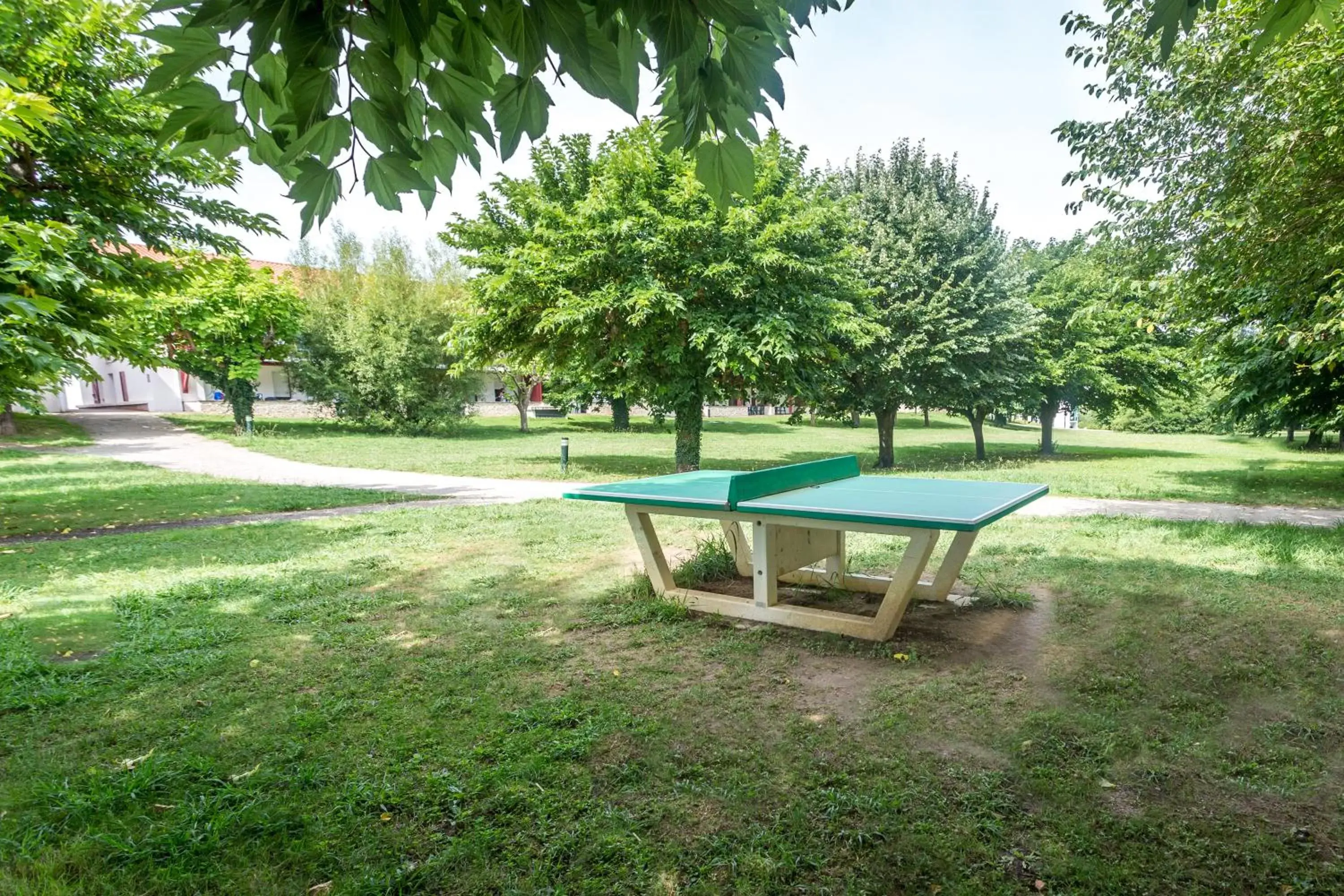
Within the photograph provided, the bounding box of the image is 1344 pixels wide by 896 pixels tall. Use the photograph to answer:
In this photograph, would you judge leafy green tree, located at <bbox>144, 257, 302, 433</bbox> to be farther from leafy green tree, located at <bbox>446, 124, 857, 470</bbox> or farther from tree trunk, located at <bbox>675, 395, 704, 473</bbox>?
tree trunk, located at <bbox>675, 395, 704, 473</bbox>

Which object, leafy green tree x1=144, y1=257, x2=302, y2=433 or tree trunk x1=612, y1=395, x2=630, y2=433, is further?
tree trunk x1=612, y1=395, x2=630, y2=433

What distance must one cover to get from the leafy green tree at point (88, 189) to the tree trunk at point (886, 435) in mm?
14043

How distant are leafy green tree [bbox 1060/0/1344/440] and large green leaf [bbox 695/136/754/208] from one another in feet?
18.3

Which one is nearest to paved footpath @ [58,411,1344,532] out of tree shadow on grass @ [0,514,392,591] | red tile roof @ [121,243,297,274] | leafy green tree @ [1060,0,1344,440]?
tree shadow on grass @ [0,514,392,591]

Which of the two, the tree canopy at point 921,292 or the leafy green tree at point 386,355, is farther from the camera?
the leafy green tree at point 386,355

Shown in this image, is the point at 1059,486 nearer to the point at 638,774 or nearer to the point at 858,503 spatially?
the point at 858,503

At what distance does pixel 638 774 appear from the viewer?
113 inches

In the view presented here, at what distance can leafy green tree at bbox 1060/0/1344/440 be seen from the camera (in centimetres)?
649

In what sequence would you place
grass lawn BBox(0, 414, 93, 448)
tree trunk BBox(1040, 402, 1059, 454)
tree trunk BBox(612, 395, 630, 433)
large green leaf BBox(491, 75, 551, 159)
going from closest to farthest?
large green leaf BBox(491, 75, 551, 159), grass lawn BBox(0, 414, 93, 448), tree trunk BBox(1040, 402, 1059, 454), tree trunk BBox(612, 395, 630, 433)

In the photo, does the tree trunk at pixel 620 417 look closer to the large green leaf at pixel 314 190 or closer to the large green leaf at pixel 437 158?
the large green leaf at pixel 437 158

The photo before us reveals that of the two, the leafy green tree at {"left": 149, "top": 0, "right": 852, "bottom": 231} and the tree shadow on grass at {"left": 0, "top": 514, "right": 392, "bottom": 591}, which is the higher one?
the leafy green tree at {"left": 149, "top": 0, "right": 852, "bottom": 231}

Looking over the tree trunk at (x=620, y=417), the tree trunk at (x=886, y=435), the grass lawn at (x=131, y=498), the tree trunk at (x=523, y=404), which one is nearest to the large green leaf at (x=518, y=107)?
the grass lawn at (x=131, y=498)

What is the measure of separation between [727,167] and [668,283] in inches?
449

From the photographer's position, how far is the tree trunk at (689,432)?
1362cm
